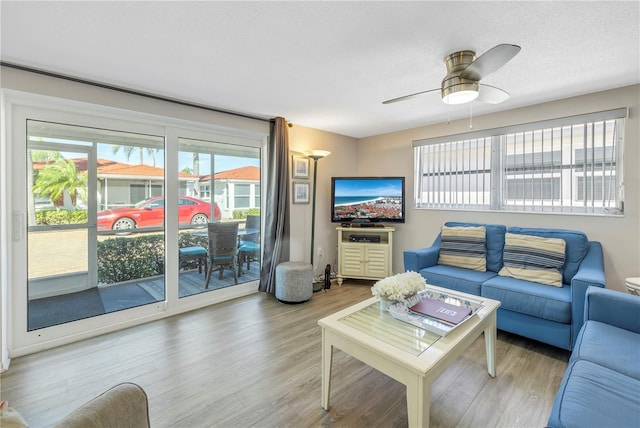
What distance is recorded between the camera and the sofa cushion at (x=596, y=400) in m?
1.00

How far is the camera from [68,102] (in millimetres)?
2301

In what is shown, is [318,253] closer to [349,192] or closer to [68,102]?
[349,192]

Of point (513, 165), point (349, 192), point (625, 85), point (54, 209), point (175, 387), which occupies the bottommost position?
point (175, 387)

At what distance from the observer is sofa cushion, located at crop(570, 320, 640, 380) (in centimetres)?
132

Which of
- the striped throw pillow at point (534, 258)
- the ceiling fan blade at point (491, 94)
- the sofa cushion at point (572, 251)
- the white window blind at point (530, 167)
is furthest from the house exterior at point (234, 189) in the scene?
the sofa cushion at point (572, 251)

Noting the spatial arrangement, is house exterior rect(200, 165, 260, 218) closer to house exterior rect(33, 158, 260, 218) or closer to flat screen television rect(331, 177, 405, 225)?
house exterior rect(33, 158, 260, 218)

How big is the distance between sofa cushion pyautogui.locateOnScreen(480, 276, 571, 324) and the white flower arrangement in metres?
1.00

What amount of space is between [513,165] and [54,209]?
15.0 ft

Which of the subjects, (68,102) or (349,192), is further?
(349,192)

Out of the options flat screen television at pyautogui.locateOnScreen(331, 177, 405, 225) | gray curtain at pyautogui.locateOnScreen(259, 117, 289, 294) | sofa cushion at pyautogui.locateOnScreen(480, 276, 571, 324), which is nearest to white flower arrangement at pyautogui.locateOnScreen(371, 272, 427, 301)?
sofa cushion at pyautogui.locateOnScreen(480, 276, 571, 324)

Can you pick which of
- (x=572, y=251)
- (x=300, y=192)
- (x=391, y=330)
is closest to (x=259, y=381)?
(x=391, y=330)

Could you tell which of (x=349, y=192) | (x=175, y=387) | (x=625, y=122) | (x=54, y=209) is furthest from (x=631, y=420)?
(x=54, y=209)

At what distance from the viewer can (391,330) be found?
159 cm

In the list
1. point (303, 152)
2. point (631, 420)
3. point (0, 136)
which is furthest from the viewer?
point (303, 152)
